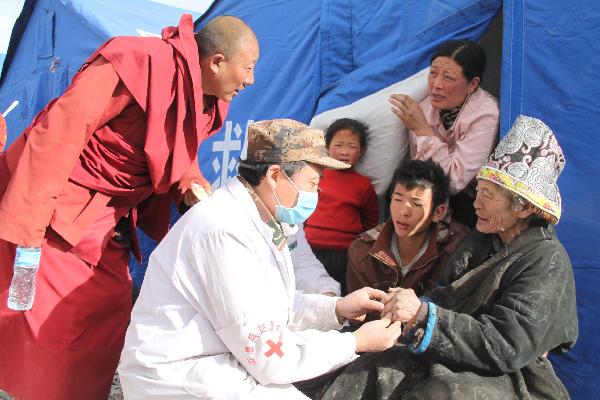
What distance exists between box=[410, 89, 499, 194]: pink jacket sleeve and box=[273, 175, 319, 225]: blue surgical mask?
2.96ft

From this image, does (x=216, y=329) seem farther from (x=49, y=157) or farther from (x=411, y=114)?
(x=411, y=114)

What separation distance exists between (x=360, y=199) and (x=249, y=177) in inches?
46.4

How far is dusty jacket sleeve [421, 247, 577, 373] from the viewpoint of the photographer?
6.31 feet

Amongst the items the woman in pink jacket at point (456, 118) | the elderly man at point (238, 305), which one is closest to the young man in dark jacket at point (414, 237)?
the woman in pink jacket at point (456, 118)

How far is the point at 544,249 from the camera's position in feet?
6.68

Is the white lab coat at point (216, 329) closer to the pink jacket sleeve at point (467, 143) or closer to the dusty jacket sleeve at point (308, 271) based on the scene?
the dusty jacket sleeve at point (308, 271)

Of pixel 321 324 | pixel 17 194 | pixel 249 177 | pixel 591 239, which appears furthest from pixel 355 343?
pixel 17 194

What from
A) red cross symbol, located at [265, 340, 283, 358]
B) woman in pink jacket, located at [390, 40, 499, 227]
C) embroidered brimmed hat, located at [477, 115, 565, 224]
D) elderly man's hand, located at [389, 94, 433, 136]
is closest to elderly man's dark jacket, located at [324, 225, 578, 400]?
embroidered brimmed hat, located at [477, 115, 565, 224]

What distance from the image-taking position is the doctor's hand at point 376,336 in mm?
1955

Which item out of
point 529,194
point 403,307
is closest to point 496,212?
point 529,194

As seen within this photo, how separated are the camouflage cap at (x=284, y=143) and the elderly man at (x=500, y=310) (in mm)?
551

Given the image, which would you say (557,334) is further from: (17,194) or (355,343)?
(17,194)

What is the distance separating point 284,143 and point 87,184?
93 centimetres

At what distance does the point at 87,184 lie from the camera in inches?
97.7
